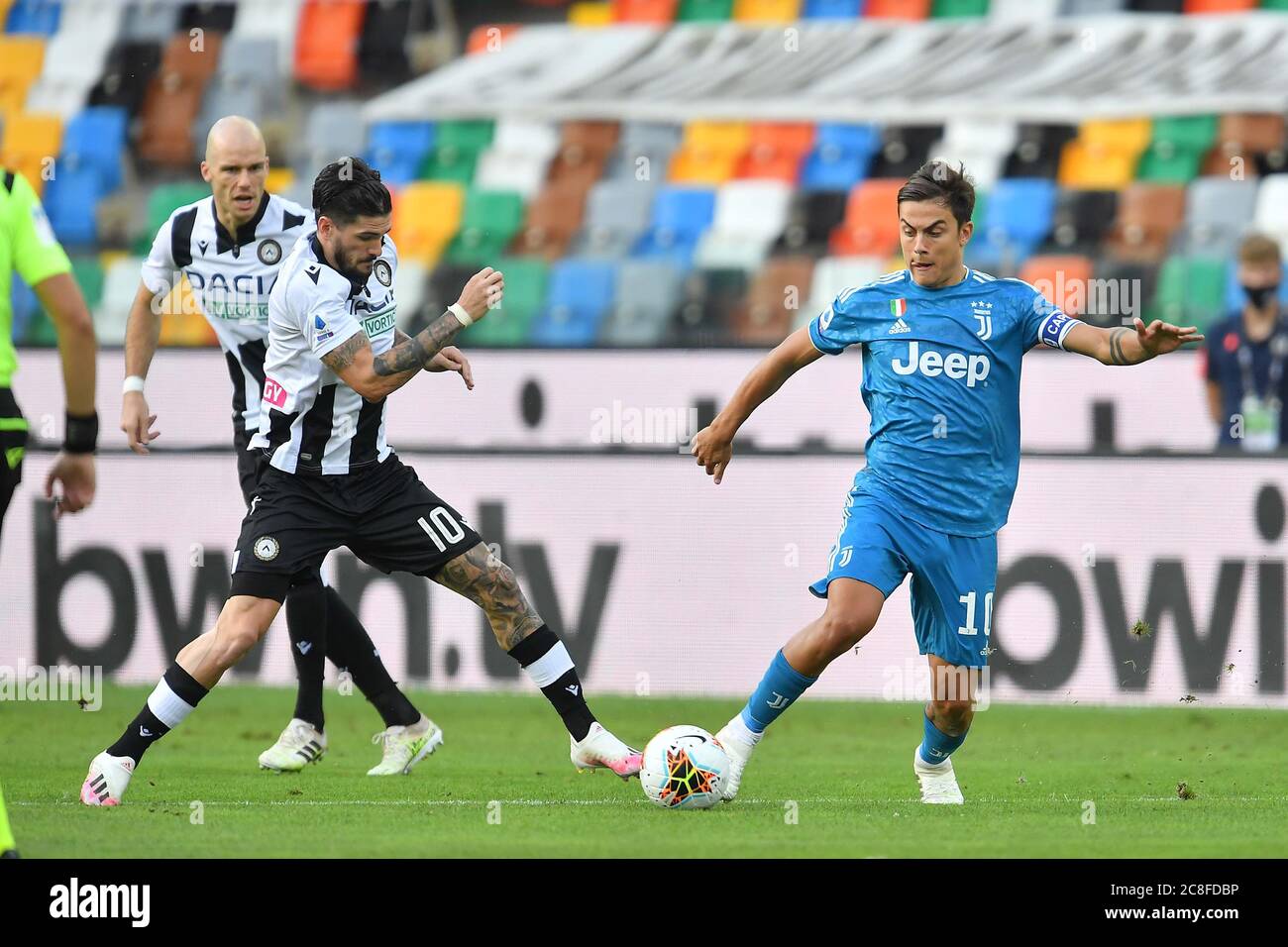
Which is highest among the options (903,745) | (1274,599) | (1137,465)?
(1137,465)

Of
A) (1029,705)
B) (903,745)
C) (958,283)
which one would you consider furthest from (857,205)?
(958,283)

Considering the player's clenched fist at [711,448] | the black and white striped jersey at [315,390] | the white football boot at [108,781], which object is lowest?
the white football boot at [108,781]

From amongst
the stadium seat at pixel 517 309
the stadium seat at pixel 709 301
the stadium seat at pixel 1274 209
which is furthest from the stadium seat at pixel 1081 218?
the stadium seat at pixel 517 309

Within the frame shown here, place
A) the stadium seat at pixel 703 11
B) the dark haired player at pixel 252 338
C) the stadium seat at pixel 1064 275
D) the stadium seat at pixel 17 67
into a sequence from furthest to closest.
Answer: the stadium seat at pixel 703 11
the stadium seat at pixel 17 67
the stadium seat at pixel 1064 275
the dark haired player at pixel 252 338

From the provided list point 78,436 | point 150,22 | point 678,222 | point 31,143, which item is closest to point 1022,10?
point 678,222

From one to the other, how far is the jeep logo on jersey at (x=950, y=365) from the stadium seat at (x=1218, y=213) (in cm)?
621

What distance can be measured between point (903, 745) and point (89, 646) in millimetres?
4313

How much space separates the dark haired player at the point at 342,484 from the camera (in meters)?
6.53

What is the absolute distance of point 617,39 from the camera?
48.3 feet

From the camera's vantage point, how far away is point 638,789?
7.20 meters

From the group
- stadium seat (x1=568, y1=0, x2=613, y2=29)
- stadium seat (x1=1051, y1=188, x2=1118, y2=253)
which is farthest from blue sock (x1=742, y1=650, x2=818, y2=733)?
stadium seat (x1=568, y1=0, x2=613, y2=29)

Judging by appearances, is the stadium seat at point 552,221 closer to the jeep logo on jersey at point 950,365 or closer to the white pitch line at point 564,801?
the white pitch line at point 564,801

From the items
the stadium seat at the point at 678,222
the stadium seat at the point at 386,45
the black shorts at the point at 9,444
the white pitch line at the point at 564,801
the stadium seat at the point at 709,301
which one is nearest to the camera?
the black shorts at the point at 9,444
